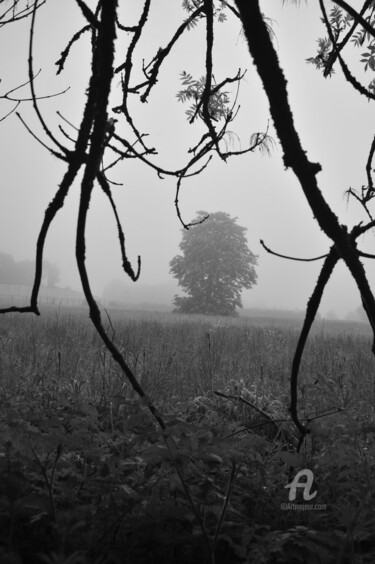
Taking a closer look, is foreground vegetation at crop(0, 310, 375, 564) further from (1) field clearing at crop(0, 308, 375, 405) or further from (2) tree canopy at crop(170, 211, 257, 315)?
(2) tree canopy at crop(170, 211, 257, 315)

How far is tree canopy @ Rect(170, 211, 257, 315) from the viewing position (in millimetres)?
37969

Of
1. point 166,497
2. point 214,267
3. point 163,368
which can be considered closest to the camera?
point 166,497

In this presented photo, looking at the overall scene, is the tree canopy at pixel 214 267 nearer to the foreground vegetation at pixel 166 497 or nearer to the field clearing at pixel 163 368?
the field clearing at pixel 163 368

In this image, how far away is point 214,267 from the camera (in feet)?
128

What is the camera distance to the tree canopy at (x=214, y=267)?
38.0 meters

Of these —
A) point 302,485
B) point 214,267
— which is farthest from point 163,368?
point 214,267

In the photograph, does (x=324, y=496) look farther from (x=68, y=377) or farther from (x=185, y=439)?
(x=68, y=377)

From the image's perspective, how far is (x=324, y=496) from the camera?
1661 millimetres

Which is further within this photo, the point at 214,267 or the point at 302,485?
the point at 214,267

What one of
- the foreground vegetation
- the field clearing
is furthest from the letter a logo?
the field clearing

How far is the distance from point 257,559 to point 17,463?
2.04ft

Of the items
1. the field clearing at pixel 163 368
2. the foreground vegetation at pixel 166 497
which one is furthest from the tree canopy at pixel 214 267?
the foreground vegetation at pixel 166 497

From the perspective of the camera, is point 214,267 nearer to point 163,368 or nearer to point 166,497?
point 163,368

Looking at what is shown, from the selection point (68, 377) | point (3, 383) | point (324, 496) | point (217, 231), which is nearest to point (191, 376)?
point (68, 377)
